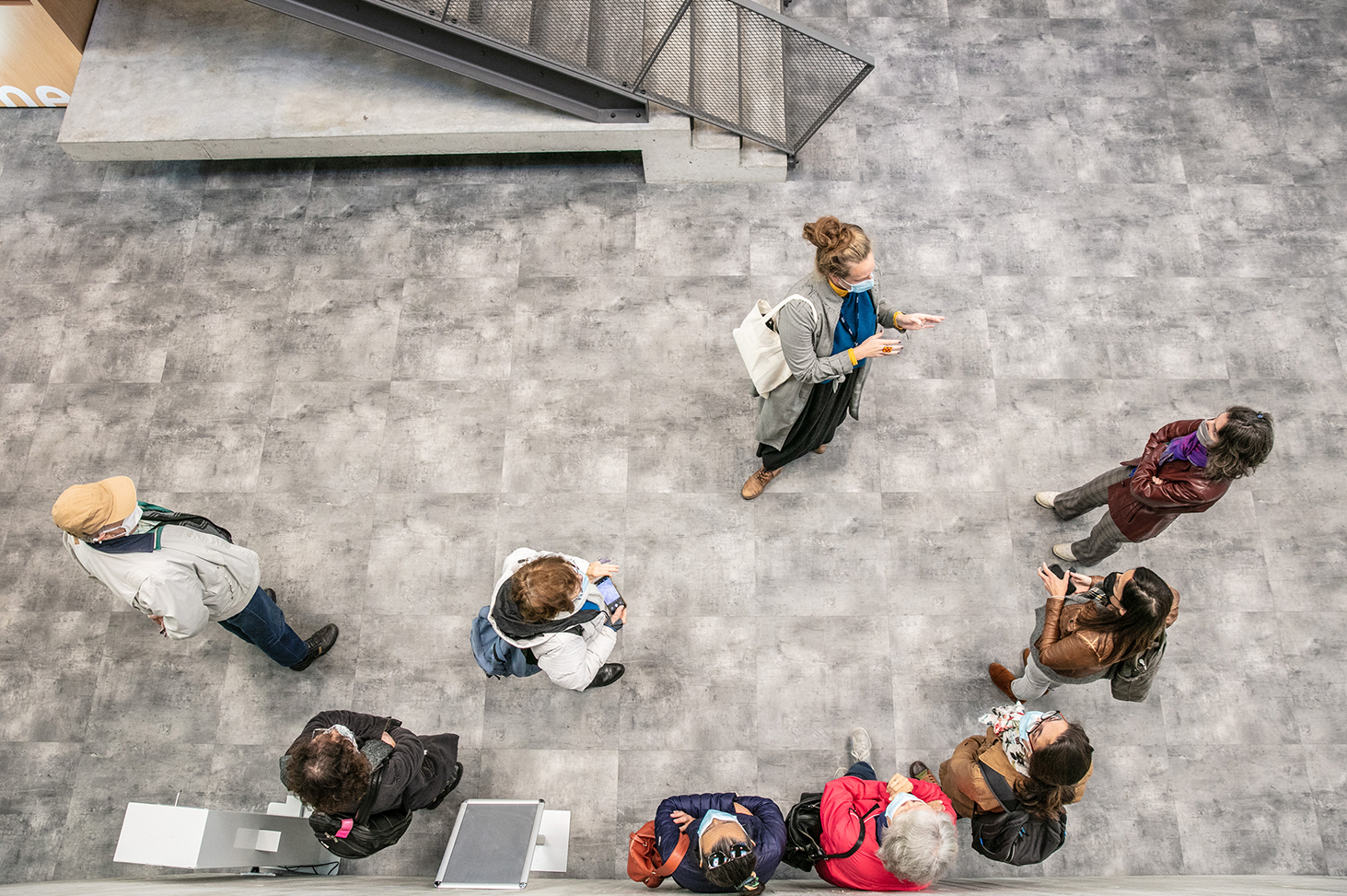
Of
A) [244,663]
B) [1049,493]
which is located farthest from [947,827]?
[244,663]

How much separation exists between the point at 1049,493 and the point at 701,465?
2.10 metres

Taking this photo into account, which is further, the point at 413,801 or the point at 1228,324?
the point at 1228,324

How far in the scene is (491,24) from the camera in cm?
484

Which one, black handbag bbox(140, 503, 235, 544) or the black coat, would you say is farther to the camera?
black handbag bbox(140, 503, 235, 544)

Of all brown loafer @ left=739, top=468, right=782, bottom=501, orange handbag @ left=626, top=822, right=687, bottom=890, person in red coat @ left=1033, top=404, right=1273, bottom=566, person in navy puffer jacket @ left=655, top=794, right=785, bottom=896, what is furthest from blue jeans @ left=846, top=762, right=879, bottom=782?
person in red coat @ left=1033, top=404, right=1273, bottom=566

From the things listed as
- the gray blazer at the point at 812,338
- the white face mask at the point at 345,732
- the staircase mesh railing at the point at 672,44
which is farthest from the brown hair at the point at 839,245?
the white face mask at the point at 345,732

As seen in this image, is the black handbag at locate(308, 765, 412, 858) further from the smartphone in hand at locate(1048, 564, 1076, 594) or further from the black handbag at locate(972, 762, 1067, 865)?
the smartphone in hand at locate(1048, 564, 1076, 594)

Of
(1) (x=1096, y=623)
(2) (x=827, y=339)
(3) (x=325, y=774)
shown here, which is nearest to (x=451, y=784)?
(3) (x=325, y=774)

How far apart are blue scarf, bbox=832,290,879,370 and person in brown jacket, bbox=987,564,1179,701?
4.61ft

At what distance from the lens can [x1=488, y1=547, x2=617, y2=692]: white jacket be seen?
338 cm

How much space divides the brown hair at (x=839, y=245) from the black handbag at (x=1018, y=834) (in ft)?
7.72

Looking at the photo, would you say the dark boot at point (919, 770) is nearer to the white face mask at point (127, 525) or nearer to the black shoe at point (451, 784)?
the black shoe at point (451, 784)

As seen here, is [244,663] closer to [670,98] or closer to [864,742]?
[864,742]

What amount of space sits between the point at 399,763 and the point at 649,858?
1152 mm
